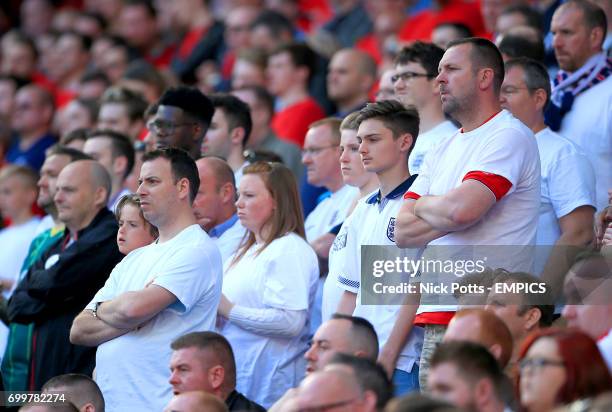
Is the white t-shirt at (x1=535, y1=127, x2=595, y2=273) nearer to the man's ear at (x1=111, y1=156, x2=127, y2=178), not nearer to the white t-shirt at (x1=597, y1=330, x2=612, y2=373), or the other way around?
the white t-shirt at (x1=597, y1=330, x2=612, y2=373)

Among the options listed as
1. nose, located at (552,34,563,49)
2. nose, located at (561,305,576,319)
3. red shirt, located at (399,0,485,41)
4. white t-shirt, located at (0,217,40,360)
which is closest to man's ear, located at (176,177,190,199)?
nose, located at (561,305,576,319)

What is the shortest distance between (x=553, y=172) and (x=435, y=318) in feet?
4.55

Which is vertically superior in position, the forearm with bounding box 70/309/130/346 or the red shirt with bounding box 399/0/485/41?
the red shirt with bounding box 399/0/485/41

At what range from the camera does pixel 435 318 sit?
605 cm

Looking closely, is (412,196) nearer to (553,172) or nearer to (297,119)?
(553,172)

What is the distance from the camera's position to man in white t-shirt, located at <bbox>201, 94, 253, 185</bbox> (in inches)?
344

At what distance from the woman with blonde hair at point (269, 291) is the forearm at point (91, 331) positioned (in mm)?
704

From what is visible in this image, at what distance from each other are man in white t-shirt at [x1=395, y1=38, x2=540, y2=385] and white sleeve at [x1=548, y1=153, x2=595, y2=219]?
0.85 meters

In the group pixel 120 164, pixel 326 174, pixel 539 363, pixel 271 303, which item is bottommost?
pixel 539 363

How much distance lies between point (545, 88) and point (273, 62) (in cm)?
400

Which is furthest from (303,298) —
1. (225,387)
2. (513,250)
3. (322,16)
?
(322,16)

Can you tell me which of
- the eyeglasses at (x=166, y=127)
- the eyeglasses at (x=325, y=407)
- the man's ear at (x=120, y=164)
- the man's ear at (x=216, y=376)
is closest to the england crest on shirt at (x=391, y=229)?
the man's ear at (x=216, y=376)

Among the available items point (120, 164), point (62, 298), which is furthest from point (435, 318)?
point (120, 164)

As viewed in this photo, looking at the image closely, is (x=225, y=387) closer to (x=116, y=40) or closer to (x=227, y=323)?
(x=227, y=323)
